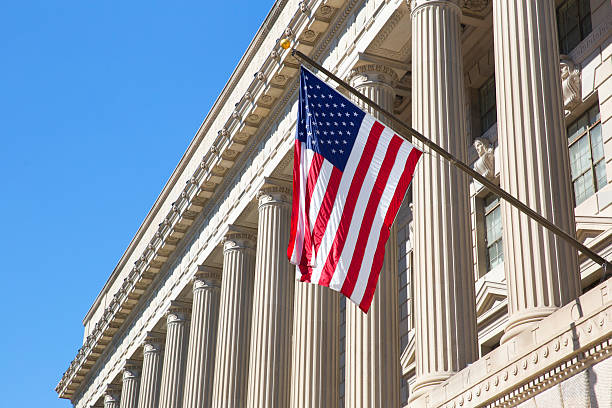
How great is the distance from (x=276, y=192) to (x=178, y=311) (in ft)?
42.0

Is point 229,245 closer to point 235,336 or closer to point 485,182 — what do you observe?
point 235,336

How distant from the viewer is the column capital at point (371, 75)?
1161 inches

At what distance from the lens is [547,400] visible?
1697cm

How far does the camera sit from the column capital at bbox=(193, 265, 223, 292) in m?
42.9

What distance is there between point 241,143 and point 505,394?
→ 74.2 feet

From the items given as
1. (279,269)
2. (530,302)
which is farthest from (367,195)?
(279,269)

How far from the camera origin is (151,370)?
164ft

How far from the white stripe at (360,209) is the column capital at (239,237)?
22.1 metres

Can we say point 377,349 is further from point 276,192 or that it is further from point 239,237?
point 239,237

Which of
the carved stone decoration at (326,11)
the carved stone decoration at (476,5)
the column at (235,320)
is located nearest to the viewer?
the carved stone decoration at (476,5)

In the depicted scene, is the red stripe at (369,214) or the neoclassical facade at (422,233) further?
the neoclassical facade at (422,233)

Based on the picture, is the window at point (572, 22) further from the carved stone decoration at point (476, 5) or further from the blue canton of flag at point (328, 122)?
the blue canton of flag at point (328, 122)

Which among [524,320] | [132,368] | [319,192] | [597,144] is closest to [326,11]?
[597,144]

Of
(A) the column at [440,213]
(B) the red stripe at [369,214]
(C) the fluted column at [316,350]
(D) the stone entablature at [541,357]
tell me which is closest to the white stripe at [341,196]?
(B) the red stripe at [369,214]
